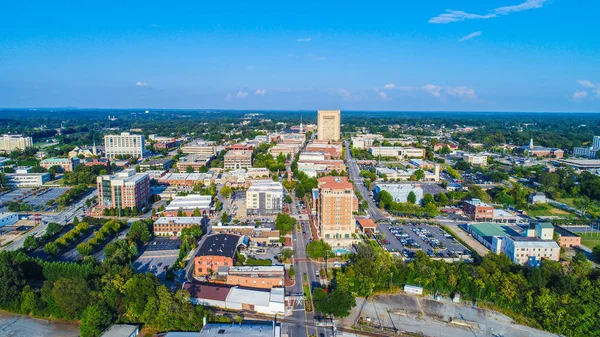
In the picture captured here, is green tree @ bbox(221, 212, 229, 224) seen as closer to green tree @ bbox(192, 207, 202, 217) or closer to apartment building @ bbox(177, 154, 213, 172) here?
green tree @ bbox(192, 207, 202, 217)

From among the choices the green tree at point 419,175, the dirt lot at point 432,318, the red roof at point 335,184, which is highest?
the red roof at point 335,184

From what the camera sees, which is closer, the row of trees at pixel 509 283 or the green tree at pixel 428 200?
the row of trees at pixel 509 283

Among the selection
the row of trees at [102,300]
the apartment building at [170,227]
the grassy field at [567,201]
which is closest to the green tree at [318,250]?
the row of trees at [102,300]

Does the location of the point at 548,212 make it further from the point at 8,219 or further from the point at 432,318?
the point at 8,219

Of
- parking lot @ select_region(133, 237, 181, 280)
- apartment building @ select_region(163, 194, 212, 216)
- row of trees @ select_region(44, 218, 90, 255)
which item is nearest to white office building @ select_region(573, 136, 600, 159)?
apartment building @ select_region(163, 194, 212, 216)

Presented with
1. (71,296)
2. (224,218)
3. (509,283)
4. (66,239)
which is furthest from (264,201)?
(509,283)

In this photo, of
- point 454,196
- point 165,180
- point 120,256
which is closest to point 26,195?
point 165,180

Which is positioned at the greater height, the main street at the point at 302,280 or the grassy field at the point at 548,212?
the grassy field at the point at 548,212

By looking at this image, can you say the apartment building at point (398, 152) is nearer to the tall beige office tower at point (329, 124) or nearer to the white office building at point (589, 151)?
the tall beige office tower at point (329, 124)
